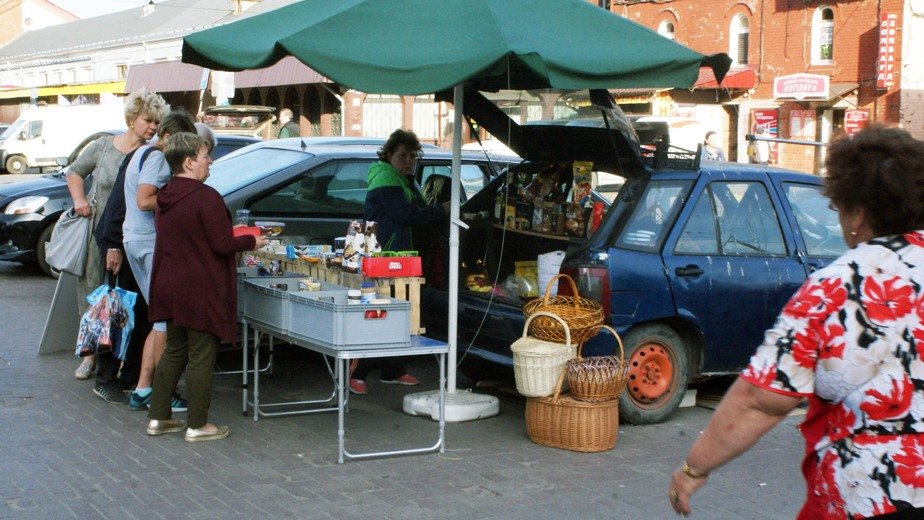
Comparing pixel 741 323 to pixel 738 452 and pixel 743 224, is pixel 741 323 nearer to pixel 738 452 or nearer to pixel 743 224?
pixel 743 224

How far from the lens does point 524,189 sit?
7.99 metres

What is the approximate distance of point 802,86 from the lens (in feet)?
101

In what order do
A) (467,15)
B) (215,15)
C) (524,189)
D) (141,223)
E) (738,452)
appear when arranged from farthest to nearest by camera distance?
(215,15), (524,189), (141,223), (467,15), (738,452)

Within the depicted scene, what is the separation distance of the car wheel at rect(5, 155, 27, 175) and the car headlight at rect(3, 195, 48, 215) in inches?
981

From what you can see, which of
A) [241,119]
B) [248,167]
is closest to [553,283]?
[248,167]

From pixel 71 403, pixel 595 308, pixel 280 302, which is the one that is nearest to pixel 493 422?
pixel 595 308

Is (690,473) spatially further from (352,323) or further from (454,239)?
(454,239)

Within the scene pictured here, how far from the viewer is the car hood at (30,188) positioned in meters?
13.6

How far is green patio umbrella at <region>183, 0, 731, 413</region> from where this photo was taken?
623 centimetres

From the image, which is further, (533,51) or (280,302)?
(280,302)

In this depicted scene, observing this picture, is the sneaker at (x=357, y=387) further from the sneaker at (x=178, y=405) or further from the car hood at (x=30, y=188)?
the car hood at (x=30, y=188)

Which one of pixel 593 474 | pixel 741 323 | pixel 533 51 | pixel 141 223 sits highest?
pixel 533 51

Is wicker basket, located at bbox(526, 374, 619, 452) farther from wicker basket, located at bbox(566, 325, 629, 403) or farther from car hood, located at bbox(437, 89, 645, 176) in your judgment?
car hood, located at bbox(437, 89, 645, 176)

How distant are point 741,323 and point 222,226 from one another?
3375 millimetres
